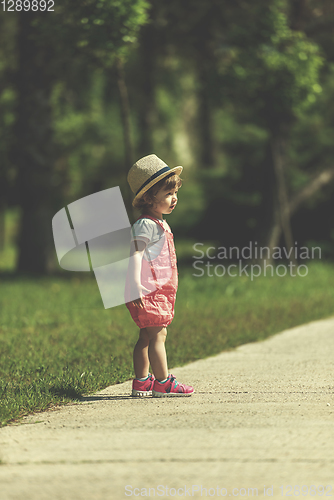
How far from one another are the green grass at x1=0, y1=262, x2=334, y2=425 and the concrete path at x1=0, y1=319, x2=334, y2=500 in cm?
Result: 39

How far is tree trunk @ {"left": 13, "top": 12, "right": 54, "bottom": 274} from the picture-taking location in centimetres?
1451

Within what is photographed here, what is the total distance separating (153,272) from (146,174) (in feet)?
2.25

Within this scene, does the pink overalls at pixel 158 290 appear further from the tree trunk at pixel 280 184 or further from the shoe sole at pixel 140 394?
the tree trunk at pixel 280 184

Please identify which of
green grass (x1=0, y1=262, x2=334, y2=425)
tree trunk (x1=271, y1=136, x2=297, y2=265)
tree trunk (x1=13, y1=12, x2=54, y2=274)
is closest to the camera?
green grass (x1=0, y1=262, x2=334, y2=425)

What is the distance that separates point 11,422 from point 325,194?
13199mm

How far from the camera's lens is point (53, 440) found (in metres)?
3.70

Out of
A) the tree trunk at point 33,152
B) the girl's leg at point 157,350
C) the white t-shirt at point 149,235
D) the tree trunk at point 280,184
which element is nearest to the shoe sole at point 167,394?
the girl's leg at point 157,350

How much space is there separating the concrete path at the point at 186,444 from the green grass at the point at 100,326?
1.29 feet

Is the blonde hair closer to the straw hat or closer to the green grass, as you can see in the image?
the straw hat

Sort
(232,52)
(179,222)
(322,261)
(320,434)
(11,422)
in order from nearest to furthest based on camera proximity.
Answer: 1. (320,434)
2. (11,422)
3. (232,52)
4. (322,261)
5. (179,222)

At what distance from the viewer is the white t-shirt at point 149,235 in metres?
4.66

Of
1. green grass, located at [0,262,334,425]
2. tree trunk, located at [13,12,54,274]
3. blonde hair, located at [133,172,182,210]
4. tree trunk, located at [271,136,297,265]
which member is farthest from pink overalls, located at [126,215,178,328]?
tree trunk, located at [13,12,54,274]

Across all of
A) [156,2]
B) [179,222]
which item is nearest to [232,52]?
[156,2]

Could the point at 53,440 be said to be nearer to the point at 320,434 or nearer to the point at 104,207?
the point at 320,434
